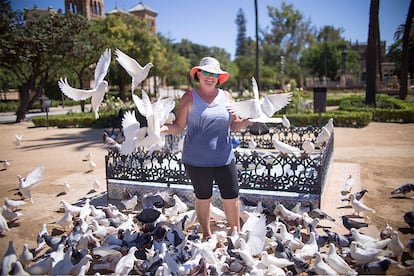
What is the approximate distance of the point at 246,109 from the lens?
306 centimetres

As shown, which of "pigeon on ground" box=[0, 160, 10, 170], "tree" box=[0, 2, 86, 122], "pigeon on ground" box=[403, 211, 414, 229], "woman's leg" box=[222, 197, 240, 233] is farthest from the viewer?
"tree" box=[0, 2, 86, 122]

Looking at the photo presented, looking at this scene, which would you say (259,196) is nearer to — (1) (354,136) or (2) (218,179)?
(2) (218,179)

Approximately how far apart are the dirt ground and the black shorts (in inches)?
79.9

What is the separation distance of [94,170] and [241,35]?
238ft

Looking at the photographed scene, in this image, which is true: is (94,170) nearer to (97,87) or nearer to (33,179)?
(33,179)

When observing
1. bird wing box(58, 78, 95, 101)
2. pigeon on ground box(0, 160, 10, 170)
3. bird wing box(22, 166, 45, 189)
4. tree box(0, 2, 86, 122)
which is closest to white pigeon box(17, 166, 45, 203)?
bird wing box(22, 166, 45, 189)

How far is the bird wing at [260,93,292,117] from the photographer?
125 inches

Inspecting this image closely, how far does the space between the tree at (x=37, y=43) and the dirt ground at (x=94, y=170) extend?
5.52 meters

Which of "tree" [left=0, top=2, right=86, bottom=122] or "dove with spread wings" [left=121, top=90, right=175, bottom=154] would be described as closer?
"dove with spread wings" [left=121, top=90, right=175, bottom=154]

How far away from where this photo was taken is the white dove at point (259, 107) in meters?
3.06

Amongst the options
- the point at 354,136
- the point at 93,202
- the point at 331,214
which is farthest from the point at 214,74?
the point at 354,136

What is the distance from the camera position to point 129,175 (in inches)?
206

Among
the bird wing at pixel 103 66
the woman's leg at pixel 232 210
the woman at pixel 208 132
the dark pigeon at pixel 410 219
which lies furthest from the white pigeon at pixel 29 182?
the dark pigeon at pixel 410 219

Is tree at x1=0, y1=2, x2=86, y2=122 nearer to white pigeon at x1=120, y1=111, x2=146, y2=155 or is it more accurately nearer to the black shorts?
white pigeon at x1=120, y1=111, x2=146, y2=155
